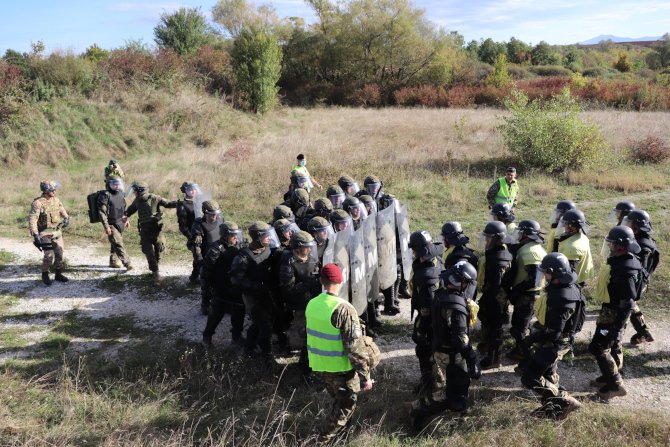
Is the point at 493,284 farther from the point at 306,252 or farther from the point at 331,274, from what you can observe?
the point at 331,274

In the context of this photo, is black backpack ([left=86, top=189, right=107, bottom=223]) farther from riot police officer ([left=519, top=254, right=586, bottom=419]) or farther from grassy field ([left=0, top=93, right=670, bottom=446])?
riot police officer ([left=519, top=254, right=586, bottom=419])

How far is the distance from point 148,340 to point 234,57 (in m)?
22.9

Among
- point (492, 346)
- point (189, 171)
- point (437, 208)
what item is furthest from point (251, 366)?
point (189, 171)

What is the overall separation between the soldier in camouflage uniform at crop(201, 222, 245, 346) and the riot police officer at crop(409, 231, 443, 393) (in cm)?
225

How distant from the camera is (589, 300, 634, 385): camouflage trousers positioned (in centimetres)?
527

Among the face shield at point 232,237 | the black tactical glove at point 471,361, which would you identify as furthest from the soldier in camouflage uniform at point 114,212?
the black tactical glove at point 471,361

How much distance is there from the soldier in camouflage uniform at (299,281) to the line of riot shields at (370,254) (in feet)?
0.76

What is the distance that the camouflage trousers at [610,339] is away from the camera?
5.27 metres

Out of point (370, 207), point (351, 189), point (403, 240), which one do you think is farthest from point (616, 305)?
point (351, 189)

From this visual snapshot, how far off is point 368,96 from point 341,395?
105ft

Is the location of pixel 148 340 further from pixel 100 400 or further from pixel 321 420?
pixel 321 420

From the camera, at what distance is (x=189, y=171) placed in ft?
53.7

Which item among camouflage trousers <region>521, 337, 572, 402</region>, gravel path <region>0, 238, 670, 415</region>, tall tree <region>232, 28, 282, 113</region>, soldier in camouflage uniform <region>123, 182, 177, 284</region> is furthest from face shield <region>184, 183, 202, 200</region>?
tall tree <region>232, 28, 282, 113</region>

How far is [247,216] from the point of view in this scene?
12.5 meters
